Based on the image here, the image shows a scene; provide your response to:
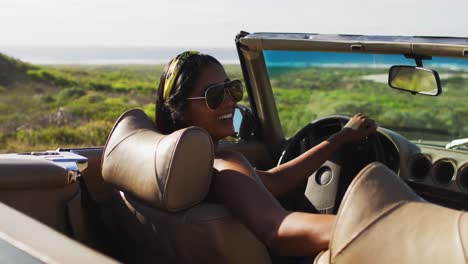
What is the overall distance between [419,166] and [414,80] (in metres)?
0.51

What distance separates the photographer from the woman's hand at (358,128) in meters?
3.66

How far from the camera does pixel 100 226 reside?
126 inches

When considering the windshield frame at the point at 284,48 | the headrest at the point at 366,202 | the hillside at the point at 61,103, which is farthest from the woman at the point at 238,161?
the hillside at the point at 61,103

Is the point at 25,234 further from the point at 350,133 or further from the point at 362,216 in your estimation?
the point at 350,133

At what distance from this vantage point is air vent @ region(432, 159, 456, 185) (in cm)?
382

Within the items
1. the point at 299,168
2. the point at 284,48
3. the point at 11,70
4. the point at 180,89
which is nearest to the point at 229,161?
the point at 180,89

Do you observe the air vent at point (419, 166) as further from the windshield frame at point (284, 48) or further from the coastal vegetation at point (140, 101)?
the windshield frame at point (284, 48)

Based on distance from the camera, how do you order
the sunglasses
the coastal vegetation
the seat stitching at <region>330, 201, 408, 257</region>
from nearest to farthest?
the seat stitching at <region>330, 201, 408, 257</region> < the sunglasses < the coastal vegetation

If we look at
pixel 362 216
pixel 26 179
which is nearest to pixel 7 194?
pixel 26 179

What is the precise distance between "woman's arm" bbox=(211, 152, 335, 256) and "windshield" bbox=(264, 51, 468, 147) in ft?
4.20

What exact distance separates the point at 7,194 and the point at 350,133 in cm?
160

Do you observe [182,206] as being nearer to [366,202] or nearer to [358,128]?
[366,202]

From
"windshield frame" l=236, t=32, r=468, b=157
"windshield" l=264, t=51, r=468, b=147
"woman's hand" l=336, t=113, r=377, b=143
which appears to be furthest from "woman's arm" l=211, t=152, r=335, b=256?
"windshield" l=264, t=51, r=468, b=147

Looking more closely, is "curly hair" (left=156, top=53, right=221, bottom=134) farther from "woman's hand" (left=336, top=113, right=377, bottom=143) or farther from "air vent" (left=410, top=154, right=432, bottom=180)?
"air vent" (left=410, top=154, right=432, bottom=180)
